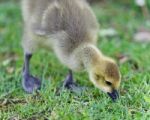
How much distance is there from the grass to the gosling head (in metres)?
0.08

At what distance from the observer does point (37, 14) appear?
13.6ft

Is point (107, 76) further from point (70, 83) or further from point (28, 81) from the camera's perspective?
point (28, 81)

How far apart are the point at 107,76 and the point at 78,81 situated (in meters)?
0.86

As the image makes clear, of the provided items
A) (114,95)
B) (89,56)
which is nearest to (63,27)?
(89,56)

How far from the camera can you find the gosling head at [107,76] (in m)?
3.53

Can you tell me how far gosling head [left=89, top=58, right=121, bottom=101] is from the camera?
353 centimetres

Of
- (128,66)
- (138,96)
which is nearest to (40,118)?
(138,96)

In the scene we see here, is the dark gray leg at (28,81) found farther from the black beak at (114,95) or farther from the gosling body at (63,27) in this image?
the black beak at (114,95)

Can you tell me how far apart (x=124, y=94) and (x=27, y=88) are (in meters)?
0.89

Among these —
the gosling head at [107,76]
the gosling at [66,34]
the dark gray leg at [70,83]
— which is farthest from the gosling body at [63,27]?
the gosling head at [107,76]

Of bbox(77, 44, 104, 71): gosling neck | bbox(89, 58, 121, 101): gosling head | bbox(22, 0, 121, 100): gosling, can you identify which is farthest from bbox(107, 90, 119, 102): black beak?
Answer: bbox(77, 44, 104, 71): gosling neck

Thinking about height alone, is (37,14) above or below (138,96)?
above

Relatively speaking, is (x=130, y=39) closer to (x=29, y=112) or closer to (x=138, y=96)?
(x=138, y=96)

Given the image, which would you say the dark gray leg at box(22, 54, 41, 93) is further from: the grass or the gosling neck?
the gosling neck
